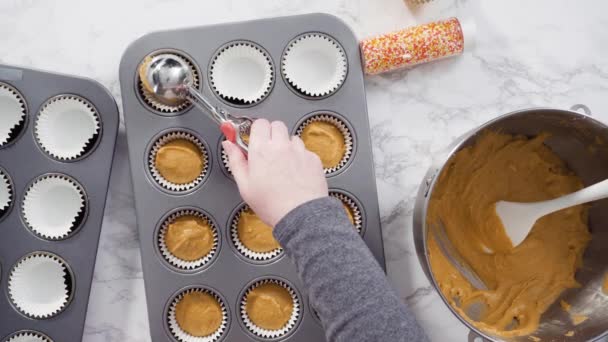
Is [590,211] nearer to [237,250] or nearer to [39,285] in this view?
[237,250]

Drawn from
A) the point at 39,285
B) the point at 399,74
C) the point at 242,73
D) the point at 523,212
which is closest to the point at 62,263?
the point at 39,285

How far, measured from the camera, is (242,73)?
1.18 m

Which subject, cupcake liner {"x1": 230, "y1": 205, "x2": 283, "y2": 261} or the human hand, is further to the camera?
cupcake liner {"x1": 230, "y1": 205, "x2": 283, "y2": 261}

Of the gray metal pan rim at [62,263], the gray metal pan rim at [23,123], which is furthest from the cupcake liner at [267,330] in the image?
the gray metal pan rim at [23,123]

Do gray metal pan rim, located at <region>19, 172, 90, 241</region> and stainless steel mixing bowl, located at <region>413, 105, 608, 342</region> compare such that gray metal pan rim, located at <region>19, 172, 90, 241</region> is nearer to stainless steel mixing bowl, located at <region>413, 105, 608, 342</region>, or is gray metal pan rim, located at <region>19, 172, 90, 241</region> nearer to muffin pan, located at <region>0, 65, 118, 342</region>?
muffin pan, located at <region>0, 65, 118, 342</region>

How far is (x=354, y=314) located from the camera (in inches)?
36.5

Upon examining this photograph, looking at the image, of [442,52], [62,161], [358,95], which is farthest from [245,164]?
[442,52]

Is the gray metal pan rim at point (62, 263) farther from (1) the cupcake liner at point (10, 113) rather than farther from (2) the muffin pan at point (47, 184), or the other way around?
(1) the cupcake liner at point (10, 113)

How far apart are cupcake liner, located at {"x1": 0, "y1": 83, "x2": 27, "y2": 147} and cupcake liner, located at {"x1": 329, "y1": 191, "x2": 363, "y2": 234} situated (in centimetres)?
65

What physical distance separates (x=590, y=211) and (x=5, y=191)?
1221 millimetres

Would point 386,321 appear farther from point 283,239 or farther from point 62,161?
point 62,161

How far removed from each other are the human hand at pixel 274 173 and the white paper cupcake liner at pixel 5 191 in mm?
471

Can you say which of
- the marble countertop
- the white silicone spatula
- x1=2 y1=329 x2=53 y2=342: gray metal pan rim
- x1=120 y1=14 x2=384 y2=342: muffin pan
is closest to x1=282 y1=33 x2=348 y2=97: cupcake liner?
x1=120 y1=14 x2=384 y2=342: muffin pan

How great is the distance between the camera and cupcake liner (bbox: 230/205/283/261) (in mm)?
1139
